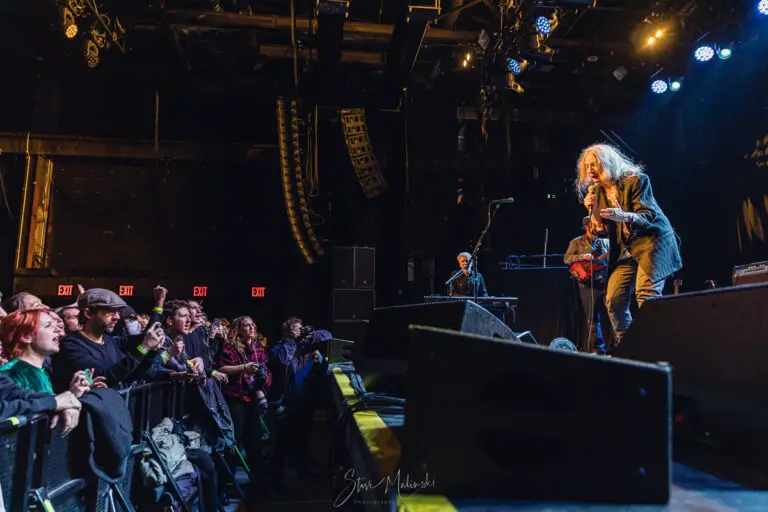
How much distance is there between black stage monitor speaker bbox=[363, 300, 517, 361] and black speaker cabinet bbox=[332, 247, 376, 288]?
439 cm

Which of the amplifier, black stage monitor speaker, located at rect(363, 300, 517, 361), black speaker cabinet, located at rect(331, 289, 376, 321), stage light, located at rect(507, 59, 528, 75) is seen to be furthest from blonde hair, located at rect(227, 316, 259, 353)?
the amplifier

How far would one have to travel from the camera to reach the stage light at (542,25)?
6.46 metres

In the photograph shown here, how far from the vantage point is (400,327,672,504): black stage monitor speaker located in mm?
1052

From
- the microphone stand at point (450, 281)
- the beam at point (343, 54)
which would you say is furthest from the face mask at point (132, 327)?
the beam at point (343, 54)

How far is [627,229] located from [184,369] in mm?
3797

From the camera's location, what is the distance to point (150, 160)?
29.6ft

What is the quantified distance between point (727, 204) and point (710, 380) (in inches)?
320

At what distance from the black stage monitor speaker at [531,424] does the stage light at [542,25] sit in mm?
6456

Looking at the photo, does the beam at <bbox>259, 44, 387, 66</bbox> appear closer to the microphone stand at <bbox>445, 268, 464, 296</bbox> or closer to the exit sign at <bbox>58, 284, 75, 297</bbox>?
the microphone stand at <bbox>445, 268, 464, 296</bbox>

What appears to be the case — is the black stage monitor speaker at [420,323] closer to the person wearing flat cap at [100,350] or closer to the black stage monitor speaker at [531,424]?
the black stage monitor speaker at [531,424]

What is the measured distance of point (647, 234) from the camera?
325 centimetres

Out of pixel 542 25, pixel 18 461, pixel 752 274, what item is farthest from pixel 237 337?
pixel 542 25

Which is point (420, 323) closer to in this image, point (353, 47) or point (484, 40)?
point (484, 40)

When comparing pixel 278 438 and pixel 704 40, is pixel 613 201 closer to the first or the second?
pixel 278 438
